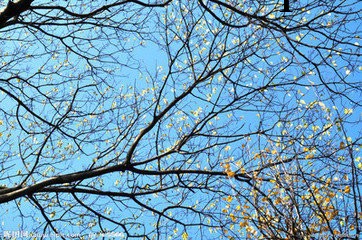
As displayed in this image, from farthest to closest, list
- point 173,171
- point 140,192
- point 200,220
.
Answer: point 200,220 < point 140,192 < point 173,171

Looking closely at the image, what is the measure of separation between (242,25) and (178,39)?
85 centimetres

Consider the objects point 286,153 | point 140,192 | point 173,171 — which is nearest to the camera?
point 286,153

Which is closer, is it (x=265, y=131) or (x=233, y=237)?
(x=233, y=237)

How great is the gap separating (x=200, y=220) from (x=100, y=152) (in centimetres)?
160

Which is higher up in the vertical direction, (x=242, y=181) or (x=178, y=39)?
(x=178, y=39)

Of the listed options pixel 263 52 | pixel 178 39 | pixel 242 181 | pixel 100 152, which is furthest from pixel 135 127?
pixel 263 52

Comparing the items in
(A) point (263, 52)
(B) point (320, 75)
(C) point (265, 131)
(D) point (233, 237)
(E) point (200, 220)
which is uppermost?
(A) point (263, 52)

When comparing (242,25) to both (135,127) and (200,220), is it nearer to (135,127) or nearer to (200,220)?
(135,127)

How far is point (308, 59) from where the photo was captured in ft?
15.7

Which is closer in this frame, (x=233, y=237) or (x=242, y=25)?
(x=233, y=237)

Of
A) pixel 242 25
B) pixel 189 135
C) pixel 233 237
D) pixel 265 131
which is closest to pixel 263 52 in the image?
pixel 242 25

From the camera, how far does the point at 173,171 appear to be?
4.63 meters

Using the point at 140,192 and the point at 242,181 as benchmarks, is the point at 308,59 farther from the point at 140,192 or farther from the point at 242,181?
the point at 140,192

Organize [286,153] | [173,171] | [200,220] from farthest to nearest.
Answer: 1. [200,220]
2. [173,171]
3. [286,153]
